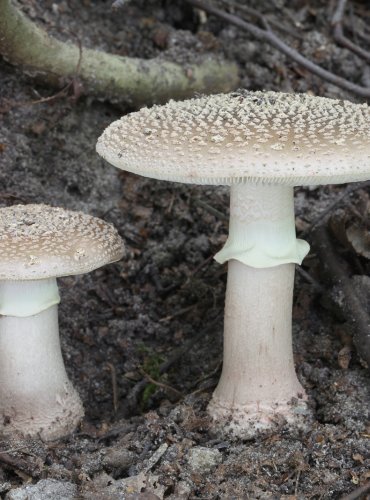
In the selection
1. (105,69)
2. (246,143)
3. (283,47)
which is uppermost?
(246,143)

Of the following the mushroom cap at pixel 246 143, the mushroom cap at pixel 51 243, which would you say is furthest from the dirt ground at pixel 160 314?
the mushroom cap at pixel 246 143

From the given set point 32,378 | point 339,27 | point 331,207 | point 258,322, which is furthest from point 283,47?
point 32,378

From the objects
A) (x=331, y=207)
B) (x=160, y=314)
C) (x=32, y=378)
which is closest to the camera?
(x=32, y=378)

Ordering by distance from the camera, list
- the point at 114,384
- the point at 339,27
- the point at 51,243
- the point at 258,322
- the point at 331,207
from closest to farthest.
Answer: the point at 51,243 < the point at 258,322 < the point at 114,384 < the point at 331,207 < the point at 339,27

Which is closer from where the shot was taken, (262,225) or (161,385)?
(262,225)

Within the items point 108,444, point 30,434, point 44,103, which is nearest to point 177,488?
point 108,444

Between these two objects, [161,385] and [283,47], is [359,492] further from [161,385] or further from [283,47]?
[283,47]

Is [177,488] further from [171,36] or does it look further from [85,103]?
[171,36]
